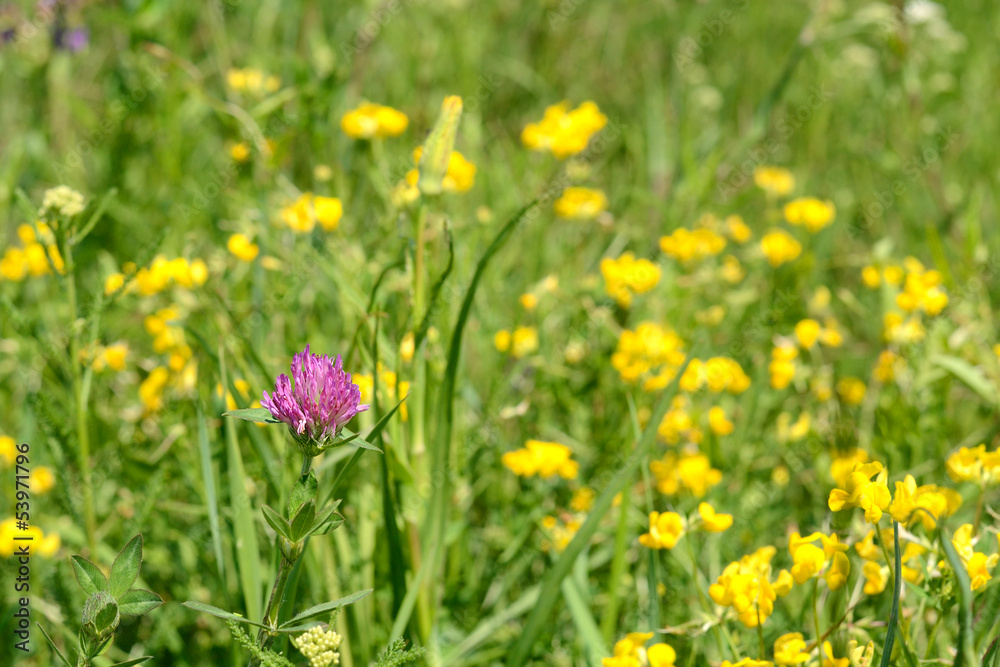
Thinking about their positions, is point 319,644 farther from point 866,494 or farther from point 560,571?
point 866,494

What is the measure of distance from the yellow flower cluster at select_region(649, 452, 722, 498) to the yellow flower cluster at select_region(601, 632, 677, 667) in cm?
51

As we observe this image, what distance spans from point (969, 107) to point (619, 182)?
5.31 ft

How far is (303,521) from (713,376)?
4.01 ft

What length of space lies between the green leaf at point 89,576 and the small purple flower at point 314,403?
1.08 ft

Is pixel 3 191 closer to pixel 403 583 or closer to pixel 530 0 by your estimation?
pixel 403 583

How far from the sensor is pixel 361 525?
1.62 meters

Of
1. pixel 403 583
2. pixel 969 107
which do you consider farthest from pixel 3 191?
pixel 969 107

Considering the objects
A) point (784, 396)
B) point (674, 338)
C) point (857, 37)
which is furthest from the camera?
point (857, 37)

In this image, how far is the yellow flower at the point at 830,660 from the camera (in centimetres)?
Result: 110

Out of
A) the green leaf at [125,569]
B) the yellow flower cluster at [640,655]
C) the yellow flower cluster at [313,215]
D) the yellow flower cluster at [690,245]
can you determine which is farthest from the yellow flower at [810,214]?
the green leaf at [125,569]

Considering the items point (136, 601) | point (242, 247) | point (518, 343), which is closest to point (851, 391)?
point (518, 343)

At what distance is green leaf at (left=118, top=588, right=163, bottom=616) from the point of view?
998 millimetres

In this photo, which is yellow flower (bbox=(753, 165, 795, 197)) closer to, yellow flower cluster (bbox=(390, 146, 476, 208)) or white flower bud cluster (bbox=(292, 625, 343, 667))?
yellow flower cluster (bbox=(390, 146, 476, 208))

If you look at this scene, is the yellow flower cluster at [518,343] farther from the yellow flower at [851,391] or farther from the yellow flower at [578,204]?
the yellow flower at [851,391]
